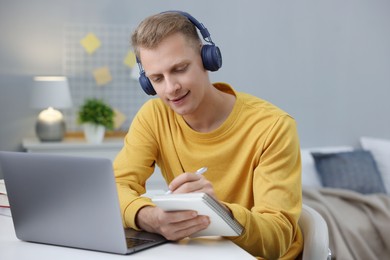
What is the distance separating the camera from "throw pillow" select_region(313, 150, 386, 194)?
401 centimetres

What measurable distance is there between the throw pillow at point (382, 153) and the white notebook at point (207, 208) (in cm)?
293

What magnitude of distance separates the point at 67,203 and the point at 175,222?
0.21 metres

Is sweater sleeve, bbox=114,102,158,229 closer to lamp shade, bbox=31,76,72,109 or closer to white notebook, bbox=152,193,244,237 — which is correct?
white notebook, bbox=152,193,244,237

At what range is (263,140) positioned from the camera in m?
1.70

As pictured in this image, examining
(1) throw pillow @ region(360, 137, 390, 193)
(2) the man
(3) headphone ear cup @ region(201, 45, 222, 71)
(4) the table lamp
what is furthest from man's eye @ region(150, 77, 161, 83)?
(1) throw pillow @ region(360, 137, 390, 193)

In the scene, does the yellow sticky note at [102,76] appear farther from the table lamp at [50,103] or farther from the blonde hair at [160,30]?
the blonde hair at [160,30]

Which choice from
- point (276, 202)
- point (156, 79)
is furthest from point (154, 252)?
point (156, 79)

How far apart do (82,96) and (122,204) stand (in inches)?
94.1

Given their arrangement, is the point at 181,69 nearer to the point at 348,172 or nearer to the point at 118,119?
the point at 118,119

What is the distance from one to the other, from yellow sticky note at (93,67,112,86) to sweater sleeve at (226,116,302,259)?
232 centimetres

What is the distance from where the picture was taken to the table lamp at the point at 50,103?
11.8 ft

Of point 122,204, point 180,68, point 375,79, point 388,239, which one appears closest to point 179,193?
point 122,204

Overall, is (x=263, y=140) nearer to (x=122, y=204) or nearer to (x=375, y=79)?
(x=122, y=204)

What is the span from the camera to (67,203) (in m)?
1.40
